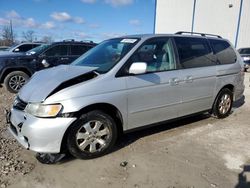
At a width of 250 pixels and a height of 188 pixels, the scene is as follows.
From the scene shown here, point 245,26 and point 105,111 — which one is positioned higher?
point 245,26

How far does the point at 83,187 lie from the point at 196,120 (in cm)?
338

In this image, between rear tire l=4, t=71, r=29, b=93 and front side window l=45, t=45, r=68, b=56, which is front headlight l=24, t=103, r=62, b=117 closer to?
rear tire l=4, t=71, r=29, b=93

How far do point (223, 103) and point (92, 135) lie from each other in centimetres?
333

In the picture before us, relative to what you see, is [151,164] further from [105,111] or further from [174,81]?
[174,81]

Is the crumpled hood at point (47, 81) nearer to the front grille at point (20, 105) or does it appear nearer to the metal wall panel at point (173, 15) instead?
the front grille at point (20, 105)

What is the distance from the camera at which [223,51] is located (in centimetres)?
583

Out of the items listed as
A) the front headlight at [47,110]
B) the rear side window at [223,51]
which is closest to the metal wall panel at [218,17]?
the rear side window at [223,51]

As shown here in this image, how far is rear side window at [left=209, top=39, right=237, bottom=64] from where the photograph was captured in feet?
18.5

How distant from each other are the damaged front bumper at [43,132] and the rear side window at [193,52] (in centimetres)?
236

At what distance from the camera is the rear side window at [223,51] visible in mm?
5648

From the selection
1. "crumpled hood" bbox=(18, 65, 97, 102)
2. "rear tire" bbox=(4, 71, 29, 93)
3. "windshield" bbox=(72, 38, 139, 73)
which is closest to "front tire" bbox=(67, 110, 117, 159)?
"crumpled hood" bbox=(18, 65, 97, 102)

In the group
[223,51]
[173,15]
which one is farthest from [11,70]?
[173,15]

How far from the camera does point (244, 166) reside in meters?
3.86

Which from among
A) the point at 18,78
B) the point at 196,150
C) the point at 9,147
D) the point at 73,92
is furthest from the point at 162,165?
the point at 18,78
